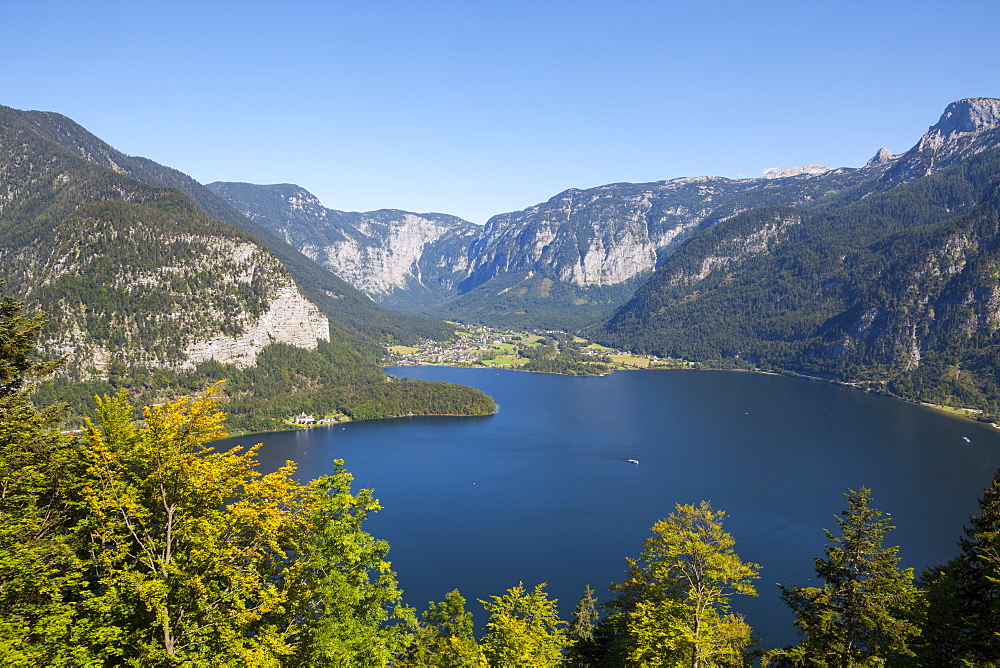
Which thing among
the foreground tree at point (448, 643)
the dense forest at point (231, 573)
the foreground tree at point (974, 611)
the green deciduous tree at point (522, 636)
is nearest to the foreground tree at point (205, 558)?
the dense forest at point (231, 573)

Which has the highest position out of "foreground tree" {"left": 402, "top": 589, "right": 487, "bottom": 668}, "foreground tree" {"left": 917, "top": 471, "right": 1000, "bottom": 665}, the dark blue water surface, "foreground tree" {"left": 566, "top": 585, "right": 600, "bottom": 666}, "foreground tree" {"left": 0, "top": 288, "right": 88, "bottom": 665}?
"foreground tree" {"left": 0, "top": 288, "right": 88, "bottom": 665}

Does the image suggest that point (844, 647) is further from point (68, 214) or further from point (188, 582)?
point (68, 214)

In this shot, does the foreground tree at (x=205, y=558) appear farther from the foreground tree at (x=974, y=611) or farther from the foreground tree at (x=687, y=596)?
the foreground tree at (x=974, y=611)

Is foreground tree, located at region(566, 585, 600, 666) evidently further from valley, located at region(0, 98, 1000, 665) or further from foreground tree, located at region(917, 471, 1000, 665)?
foreground tree, located at region(917, 471, 1000, 665)

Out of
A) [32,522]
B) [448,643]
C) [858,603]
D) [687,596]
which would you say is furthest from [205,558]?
[858,603]

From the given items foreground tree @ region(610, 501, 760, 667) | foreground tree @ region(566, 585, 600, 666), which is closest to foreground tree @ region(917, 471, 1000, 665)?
Answer: foreground tree @ region(610, 501, 760, 667)

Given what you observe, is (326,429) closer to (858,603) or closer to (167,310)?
(167,310)
